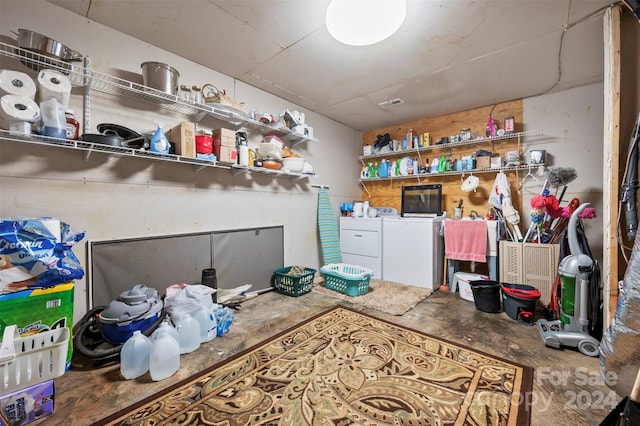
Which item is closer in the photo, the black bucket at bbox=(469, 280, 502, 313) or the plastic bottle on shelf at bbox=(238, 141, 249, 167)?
the black bucket at bbox=(469, 280, 502, 313)

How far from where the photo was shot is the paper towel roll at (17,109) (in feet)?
4.56

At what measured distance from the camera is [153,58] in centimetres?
215

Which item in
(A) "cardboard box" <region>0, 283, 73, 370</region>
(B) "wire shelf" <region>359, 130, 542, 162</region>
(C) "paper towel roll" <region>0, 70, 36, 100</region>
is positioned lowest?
(A) "cardboard box" <region>0, 283, 73, 370</region>

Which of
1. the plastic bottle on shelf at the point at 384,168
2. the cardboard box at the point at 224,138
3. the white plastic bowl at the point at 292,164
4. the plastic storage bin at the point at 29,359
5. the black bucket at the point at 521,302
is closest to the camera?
the plastic storage bin at the point at 29,359

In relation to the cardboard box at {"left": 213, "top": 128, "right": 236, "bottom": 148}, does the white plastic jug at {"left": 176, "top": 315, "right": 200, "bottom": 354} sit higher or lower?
lower

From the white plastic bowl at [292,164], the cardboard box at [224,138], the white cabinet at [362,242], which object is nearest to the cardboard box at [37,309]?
the cardboard box at [224,138]

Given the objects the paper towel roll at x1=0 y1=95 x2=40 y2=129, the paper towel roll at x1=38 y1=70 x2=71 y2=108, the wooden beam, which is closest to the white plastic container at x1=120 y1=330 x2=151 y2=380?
the paper towel roll at x1=0 y1=95 x2=40 y2=129

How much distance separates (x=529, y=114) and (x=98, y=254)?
4597 mm

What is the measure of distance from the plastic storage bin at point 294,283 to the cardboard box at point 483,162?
2.51m

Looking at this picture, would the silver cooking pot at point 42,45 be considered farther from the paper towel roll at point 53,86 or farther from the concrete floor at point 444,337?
the concrete floor at point 444,337

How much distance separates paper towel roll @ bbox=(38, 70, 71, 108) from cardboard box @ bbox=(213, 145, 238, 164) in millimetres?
990

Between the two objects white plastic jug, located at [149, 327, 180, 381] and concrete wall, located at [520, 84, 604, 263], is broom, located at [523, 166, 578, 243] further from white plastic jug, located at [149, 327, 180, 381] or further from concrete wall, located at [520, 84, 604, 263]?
white plastic jug, located at [149, 327, 180, 381]

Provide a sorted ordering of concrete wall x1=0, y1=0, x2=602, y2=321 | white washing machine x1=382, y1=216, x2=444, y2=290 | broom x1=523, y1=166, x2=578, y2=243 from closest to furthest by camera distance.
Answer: concrete wall x1=0, y1=0, x2=602, y2=321 → broom x1=523, y1=166, x2=578, y2=243 → white washing machine x1=382, y1=216, x2=444, y2=290

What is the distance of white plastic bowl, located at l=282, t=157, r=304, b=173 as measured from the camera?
2.93 metres
